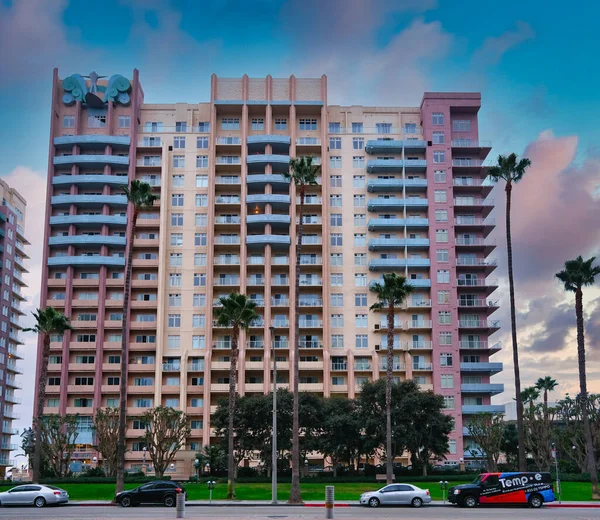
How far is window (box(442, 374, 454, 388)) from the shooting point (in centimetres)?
11081

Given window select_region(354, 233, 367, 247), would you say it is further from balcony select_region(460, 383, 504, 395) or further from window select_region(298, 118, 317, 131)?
balcony select_region(460, 383, 504, 395)

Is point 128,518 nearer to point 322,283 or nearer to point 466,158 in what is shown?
point 322,283

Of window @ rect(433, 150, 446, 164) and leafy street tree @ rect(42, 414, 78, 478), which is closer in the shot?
leafy street tree @ rect(42, 414, 78, 478)

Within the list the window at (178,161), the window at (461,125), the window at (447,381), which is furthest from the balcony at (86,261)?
the window at (461,125)

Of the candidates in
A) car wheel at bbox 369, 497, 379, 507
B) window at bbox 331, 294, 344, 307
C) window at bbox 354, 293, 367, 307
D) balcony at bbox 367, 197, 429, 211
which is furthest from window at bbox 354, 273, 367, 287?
car wheel at bbox 369, 497, 379, 507

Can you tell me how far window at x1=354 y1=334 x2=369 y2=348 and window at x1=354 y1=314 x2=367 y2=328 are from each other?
1539mm

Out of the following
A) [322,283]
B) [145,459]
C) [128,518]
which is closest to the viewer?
[128,518]

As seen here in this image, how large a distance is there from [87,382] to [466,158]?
68.0 meters

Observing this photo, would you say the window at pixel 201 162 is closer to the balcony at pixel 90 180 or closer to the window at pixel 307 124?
the balcony at pixel 90 180

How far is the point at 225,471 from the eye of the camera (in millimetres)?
92125

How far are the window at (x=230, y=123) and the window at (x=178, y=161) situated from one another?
8204mm

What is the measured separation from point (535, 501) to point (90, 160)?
8815cm

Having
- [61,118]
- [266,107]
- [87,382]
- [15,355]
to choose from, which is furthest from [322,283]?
[15,355]

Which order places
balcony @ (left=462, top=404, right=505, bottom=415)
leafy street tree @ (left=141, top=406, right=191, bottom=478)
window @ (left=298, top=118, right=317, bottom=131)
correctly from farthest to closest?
1. window @ (left=298, top=118, right=317, bottom=131)
2. balcony @ (left=462, top=404, right=505, bottom=415)
3. leafy street tree @ (left=141, top=406, right=191, bottom=478)
